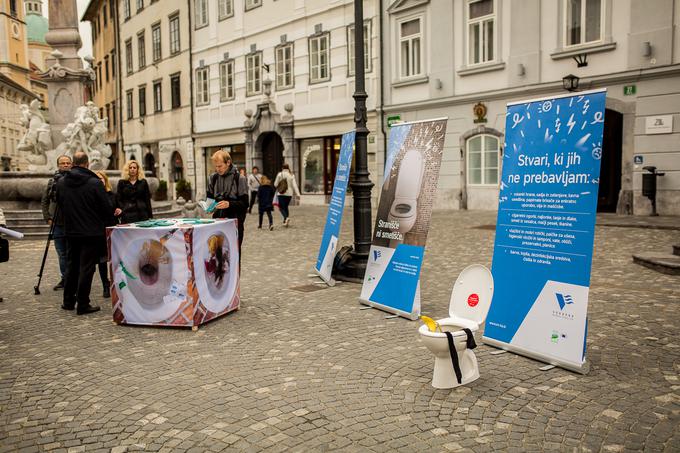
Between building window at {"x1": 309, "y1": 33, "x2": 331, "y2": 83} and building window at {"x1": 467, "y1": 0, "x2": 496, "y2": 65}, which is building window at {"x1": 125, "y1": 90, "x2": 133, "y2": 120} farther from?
building window at {"x1": 467, "y1": 0, "x2": 496, "y2": 65}

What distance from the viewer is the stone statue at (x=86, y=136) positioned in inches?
659

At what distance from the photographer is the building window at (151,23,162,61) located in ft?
116

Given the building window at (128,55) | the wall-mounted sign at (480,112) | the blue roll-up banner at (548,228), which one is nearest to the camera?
the blue roll-up banner at (548,228)

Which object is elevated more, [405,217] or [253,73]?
[253,73]

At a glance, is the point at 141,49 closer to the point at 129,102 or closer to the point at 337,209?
the point at 129,102

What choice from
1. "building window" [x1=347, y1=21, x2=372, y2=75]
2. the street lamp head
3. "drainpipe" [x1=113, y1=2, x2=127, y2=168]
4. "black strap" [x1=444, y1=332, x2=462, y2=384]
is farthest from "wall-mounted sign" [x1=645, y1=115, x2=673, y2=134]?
"drainpipe" [x1=113, y1=2, x2=127, y2=168]

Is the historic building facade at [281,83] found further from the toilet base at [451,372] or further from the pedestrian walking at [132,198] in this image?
the toilet base at [451,372]

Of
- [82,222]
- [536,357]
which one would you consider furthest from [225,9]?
[536,357]

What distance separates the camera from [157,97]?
35969 millimetres

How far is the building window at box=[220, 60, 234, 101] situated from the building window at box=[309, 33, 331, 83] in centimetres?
581

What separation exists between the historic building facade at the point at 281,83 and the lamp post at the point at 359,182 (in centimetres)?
1421

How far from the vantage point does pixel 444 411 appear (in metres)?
3.99

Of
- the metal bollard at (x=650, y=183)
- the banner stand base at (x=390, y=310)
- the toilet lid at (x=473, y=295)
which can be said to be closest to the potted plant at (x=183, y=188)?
the metal bollard at (x=650, y=183)

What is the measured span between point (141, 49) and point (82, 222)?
112 feet
